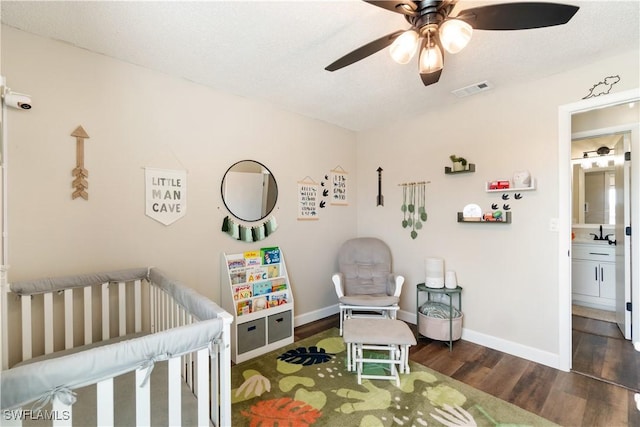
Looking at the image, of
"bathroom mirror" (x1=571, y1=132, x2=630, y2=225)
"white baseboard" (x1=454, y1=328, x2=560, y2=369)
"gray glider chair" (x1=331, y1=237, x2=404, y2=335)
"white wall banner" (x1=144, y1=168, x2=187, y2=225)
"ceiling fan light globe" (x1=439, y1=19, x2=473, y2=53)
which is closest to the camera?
"ceiling fan light globe" (x1=439, y1=19, x2=473, y2=53)

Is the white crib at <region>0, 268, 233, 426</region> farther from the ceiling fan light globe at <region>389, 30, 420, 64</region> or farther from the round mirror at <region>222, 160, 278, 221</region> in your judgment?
the ceiling fan light globe at <region>389, 30, 420, 64</region>

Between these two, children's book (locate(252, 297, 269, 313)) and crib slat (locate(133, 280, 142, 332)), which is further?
children's book (locate(252, 297, 269, 313))

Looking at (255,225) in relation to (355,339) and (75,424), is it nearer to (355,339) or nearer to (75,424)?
(355,339)

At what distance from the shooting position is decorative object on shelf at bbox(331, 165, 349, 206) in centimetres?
353

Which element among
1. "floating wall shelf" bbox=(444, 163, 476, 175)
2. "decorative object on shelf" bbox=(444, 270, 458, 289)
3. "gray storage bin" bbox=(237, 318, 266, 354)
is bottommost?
"gray storage bin" bbox=(237, 318, 266, 354)

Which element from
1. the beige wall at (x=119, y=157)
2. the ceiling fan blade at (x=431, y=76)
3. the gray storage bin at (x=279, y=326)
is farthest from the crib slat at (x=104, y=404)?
the ceiling fan blade at (x=431, y=76)

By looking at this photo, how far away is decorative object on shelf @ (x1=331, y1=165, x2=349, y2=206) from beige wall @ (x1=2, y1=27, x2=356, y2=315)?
661 mm

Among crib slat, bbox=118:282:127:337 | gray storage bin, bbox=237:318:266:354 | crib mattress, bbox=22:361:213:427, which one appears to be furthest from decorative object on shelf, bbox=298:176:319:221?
crib mattress, bbox=22:361:213:427

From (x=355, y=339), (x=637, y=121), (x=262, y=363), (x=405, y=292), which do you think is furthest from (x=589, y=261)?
(x=262, y=363)

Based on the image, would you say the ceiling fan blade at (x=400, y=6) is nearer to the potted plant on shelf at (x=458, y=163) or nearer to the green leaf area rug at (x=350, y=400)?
the potted plant on shelf at (x=458, y=163)

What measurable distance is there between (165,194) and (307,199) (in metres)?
1.47

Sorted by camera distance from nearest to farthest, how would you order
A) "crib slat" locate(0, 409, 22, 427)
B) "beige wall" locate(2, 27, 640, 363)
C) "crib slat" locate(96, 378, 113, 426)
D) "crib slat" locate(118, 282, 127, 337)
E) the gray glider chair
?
"crib slat" locate(0, 409, 22, 427) → "crib slat" locate(96, 378, 113, 426) → "beige wall" locate(2, 27, 640, 363) → "crib slat" locate(118, 282, 127, 337) → the gray glider chair

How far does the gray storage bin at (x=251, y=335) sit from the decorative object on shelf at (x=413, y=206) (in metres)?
1.89

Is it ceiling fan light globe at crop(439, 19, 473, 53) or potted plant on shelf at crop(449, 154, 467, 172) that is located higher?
ceiling fan light globe at crop(439, 19, 473, 53)
